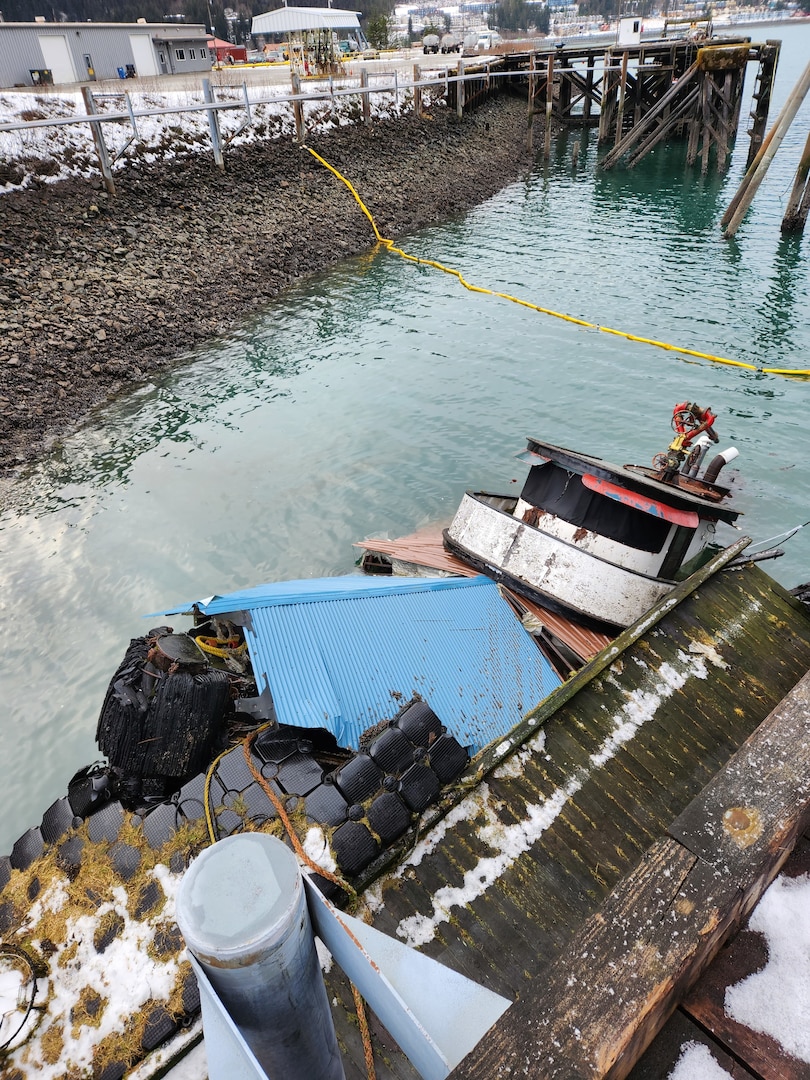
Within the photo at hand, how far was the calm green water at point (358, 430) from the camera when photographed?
37.6ft

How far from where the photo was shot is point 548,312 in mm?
21938

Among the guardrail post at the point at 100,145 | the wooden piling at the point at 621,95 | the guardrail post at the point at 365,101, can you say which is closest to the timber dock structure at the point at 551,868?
the guardrail post at the point at 100,145

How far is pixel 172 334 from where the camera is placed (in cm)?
1970

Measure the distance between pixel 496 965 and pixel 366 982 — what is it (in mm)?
Result: 3021

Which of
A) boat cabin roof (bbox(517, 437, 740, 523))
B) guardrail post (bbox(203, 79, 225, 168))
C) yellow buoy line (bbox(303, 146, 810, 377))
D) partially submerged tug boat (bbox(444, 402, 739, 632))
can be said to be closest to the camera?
boat cabin roof (bbox(517, 437, 740, 523))

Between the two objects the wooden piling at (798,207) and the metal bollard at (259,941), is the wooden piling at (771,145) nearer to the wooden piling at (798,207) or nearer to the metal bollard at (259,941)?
the wooden piling at (798,207)

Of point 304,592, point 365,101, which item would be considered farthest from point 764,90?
point 304,592

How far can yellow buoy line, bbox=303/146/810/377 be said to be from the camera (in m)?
18.0

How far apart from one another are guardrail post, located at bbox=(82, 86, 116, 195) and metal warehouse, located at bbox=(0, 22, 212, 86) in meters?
22.8

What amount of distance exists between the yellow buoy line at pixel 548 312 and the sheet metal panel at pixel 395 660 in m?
14.1

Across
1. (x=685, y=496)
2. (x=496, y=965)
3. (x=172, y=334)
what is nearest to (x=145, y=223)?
(x=172, y=334)

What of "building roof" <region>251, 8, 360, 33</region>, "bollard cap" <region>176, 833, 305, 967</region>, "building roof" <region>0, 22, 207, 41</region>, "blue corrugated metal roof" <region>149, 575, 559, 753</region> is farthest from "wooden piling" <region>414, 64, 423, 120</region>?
"bollard cap" <region>176, 833, 305, 967</region>

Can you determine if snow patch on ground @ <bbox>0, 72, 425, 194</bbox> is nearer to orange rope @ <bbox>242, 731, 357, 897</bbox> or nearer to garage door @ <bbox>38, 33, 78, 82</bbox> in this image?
garage door @ <bbox>38, 33, 78, 82</bbox>

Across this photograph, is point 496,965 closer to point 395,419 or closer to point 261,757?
point 261,757
